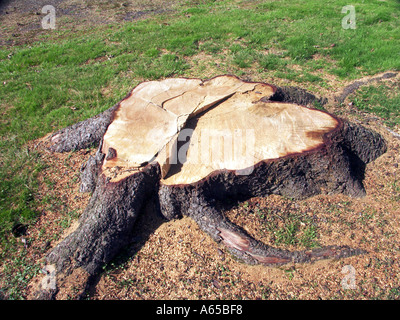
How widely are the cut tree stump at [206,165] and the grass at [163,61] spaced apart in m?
0.55

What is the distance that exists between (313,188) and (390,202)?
0.84 meters

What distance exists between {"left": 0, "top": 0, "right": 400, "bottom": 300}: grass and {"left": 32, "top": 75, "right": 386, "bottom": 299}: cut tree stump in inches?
21.8

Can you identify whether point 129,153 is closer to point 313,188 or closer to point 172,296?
point 172,296

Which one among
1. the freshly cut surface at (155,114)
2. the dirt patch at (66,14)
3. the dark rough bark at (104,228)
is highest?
the dirt patch at (66,14)

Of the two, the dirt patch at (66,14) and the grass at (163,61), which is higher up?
the dirt patch at (66,14)

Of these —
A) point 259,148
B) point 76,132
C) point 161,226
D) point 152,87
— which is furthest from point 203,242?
point 76,132

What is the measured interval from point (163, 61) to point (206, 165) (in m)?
3.87

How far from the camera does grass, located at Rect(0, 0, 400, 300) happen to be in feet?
13.0

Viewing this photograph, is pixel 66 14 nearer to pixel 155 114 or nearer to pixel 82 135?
pixel 82 135

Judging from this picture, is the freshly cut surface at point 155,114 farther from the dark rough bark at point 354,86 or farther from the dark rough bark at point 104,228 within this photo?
the dark rough bark at point 354,86

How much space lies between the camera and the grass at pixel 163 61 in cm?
396

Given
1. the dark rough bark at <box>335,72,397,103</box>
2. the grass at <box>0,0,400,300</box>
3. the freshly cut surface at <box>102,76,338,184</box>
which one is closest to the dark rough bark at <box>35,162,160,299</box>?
the freshly cut surface at <box>102,76,338,184</box>

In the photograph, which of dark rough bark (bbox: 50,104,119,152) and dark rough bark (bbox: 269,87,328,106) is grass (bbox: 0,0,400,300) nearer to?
dark rough bark (bbox: 50,104,119,152)

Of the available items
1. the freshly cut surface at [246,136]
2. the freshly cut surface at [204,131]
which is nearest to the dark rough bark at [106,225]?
the freshly cut surface at [204,131]
